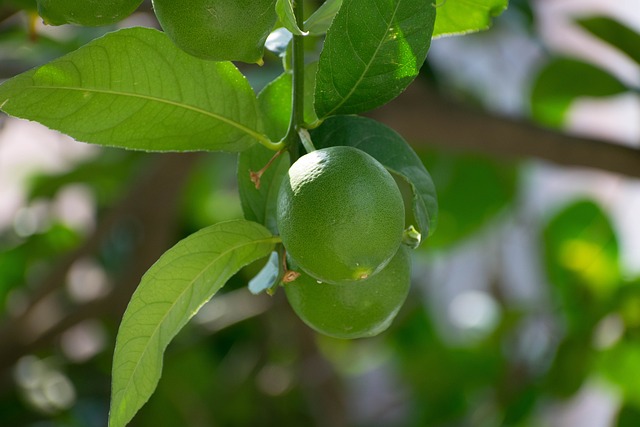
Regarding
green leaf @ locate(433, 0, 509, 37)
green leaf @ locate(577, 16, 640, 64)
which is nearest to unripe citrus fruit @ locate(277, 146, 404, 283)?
green leaf @ locate(433, 0, 509, 37)

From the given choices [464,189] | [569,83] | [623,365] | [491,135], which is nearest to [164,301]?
[491,135]

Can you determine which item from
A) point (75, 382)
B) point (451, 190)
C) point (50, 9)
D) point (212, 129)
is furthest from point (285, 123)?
point (75, 382)

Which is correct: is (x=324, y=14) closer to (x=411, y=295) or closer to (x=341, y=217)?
(x=341, y=217)

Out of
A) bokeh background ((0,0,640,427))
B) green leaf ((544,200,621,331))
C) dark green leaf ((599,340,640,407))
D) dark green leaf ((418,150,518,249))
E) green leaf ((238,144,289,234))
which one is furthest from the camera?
dark green leaf ((418,150,518,249))

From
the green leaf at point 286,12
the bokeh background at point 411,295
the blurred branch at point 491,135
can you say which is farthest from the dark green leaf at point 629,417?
the green leaf at point 286,12

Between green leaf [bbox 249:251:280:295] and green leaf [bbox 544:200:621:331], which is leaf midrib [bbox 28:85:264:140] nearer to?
green leaf [bbox 249:251:280:295]
